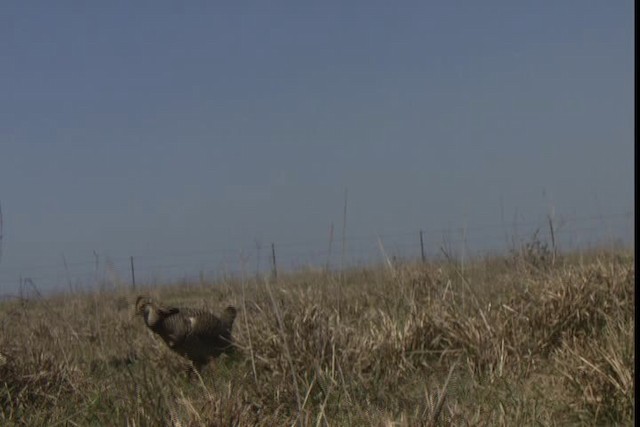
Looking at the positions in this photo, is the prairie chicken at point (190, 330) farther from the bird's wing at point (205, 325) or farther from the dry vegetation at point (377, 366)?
the dry vegetation at point (377, 366)

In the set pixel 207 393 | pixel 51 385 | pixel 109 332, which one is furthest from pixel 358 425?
pixel 109 332

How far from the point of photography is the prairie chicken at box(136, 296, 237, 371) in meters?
5.74

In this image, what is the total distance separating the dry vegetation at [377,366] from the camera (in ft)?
12.1

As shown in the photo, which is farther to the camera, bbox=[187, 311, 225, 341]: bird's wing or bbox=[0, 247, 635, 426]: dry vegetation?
bbox=[187, 311, 225, 341]: bird's wing

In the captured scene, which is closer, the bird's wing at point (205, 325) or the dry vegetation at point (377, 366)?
the dry vegetation at point (377, 366)

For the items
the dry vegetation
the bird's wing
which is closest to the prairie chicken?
the bird's wing

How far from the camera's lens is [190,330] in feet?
19.1

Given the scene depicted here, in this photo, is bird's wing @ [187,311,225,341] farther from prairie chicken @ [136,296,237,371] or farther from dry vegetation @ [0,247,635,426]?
dry vegetation @ [0,247,635,426]

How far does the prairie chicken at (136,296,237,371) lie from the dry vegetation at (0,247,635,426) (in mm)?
101

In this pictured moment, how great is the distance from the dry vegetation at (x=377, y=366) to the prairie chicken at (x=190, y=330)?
10 cm

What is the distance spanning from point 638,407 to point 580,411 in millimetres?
1738

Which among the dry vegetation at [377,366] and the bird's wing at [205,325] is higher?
the bird's wing at [205,325]

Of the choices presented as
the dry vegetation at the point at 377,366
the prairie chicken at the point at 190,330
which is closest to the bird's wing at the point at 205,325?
the prairie chicken at the point at 190,330

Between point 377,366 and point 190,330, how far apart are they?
135 centimetres
